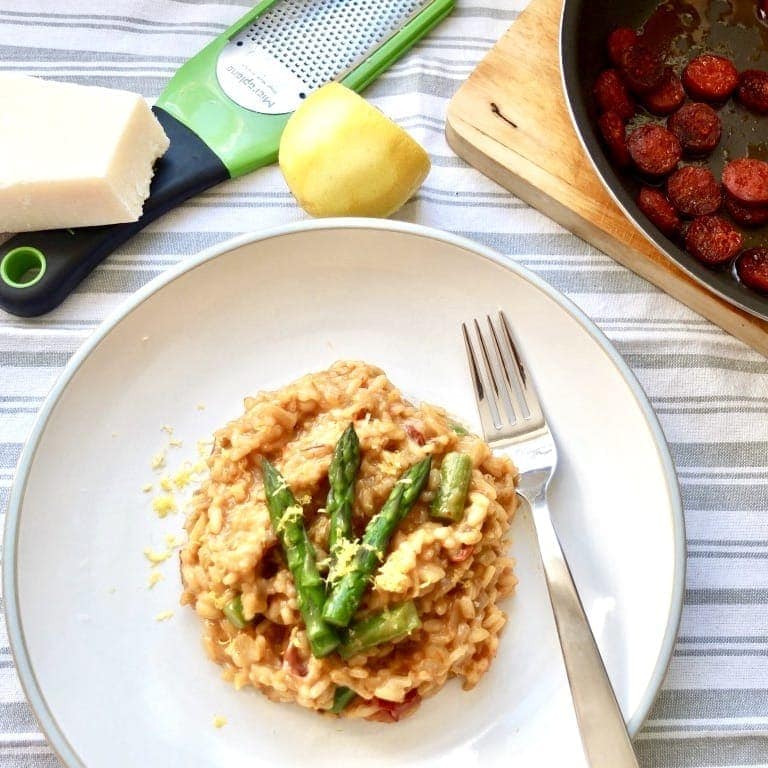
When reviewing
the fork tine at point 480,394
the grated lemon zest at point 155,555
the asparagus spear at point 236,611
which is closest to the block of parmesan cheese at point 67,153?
the grated lemon zest at point 155,555

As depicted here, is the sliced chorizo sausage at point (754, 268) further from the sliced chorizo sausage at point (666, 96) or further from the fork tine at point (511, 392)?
the fork tine at point (511, 392)

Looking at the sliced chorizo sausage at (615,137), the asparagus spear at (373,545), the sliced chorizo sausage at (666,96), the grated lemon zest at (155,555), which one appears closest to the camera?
the asparagus spear at (373,545)

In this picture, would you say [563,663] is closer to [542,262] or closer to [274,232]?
[542,262]

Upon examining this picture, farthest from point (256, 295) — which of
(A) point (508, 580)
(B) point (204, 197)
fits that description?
(A) point (508, 580)

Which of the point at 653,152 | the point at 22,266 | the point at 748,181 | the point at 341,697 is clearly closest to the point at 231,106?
the point at 22,266

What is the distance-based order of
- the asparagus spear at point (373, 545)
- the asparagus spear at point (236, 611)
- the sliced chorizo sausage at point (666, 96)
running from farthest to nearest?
the sliced chorizo sausage at point (666, 96) < the asparagus spear at point (236, 611) < the asparagus spear at point (373, 545)

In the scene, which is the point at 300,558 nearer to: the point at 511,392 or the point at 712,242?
the point at 511,392

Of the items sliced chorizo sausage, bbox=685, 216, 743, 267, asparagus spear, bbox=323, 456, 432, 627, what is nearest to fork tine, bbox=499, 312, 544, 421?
asparagus spear, bbox=323, 456, 432, 627
